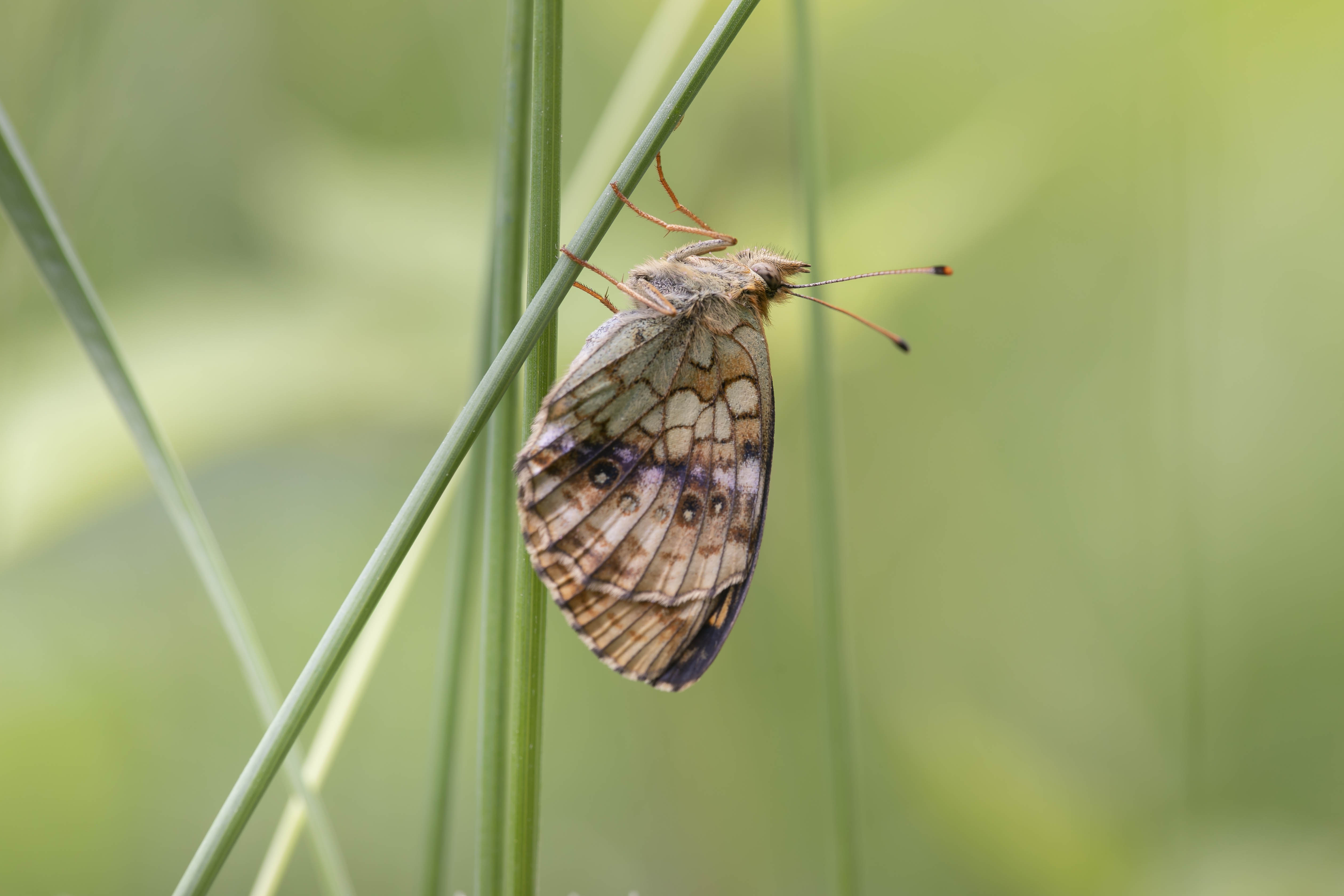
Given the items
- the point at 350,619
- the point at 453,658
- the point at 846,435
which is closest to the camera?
the point at 350,619

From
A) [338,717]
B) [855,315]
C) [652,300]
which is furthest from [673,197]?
[338,717]

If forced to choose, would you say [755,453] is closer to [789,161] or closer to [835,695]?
[835,695]

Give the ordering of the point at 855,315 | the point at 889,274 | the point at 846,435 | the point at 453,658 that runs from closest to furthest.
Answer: the point at 453,658, the point at 889,274, the point at 855,315, the point at 846,435

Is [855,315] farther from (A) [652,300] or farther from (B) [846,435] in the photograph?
(B) [846,435]

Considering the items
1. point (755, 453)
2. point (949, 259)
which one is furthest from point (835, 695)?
point (949, 259)

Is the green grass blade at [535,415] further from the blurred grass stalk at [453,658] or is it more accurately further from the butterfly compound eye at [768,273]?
the butterfly compound eye at [768,273]

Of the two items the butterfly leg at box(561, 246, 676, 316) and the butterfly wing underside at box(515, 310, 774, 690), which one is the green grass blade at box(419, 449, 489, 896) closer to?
the butterfly wing underside at box(515, 310, 774, 690)


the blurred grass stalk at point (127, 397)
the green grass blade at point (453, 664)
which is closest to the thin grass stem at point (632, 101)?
the green grass blade at point (453, 664)
